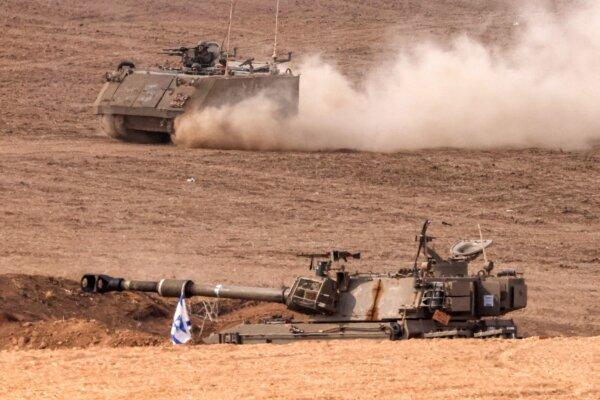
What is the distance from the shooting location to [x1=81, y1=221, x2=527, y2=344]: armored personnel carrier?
47.6ft

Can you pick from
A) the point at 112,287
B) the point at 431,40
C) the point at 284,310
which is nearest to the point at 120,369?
the point at 112,287

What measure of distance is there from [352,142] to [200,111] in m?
2.68

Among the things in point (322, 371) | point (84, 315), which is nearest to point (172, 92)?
point (84, 315)

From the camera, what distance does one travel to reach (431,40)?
40.1 m

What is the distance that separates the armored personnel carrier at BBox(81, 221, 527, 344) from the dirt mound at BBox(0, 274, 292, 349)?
48.6 inches

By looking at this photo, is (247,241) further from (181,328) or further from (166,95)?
(166,95)

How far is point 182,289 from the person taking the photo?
1584 centimetres

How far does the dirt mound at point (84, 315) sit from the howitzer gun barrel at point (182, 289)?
14.4 inches

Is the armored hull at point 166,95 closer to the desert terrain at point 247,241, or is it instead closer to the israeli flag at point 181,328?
the desert terrain at point 247,241

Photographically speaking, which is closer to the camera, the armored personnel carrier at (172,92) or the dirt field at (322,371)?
the dirt field at (322,371)

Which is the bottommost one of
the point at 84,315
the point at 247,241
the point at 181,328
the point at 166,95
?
the point at 181,328

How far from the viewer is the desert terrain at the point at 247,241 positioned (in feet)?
40.1

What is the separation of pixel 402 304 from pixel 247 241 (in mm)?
6983

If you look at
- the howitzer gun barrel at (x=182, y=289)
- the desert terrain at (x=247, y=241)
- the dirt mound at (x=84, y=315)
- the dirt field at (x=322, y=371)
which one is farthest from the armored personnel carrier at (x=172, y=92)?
the dirt field at (x=322, y=371)
